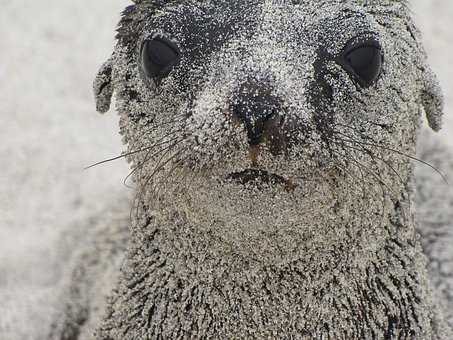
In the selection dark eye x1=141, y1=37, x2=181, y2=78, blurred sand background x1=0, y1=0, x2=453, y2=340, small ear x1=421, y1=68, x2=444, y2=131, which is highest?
blurred sand background x1=0, y1=0, x2=453, y2=340

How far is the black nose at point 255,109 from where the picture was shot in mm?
2104

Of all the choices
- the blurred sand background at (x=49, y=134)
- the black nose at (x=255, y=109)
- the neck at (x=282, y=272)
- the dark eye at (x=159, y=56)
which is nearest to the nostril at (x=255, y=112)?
the black nose at (x=255, y=109)

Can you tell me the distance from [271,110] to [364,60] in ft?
1.77

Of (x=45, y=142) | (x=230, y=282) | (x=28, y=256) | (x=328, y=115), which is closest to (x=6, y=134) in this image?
(x=45, y=142)

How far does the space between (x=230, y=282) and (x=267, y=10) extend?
3.00ft

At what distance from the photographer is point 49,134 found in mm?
6055

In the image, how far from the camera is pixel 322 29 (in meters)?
2.46

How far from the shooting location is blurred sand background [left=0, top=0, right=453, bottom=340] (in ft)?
15.9

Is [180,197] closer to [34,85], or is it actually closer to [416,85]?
[416,85]

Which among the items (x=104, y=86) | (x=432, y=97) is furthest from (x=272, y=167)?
(x=104, y=86)

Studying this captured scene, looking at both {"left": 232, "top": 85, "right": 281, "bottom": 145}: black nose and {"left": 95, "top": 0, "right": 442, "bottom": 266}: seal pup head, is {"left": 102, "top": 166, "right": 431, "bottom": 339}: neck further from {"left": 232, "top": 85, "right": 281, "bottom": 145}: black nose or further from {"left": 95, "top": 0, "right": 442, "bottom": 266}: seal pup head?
{"left": 232, "top": 85, "right": 281, "bottom": 145}: black nose

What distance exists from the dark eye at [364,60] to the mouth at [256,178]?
475 mm

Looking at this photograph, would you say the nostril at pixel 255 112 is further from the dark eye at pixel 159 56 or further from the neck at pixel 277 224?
the dark eye at pixel 159 56

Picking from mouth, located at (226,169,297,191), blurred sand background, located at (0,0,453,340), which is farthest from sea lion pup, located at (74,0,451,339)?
blurred sand background, located at (0,0,453,340)
